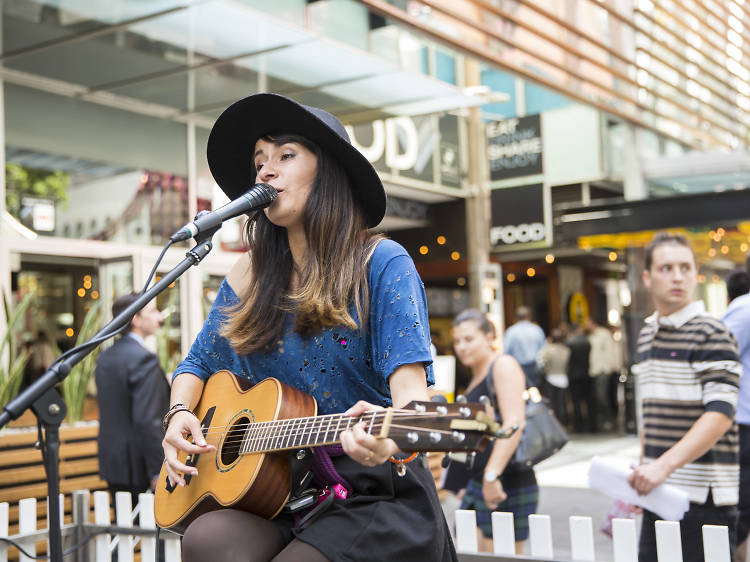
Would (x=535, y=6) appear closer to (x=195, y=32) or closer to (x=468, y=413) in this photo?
(x=195, y=32)

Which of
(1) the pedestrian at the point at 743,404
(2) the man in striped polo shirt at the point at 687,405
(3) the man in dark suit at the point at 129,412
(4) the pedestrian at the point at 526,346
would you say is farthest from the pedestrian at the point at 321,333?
(4) the pedestrian at the point at 526,346

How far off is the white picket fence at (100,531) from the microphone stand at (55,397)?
4.61 feet

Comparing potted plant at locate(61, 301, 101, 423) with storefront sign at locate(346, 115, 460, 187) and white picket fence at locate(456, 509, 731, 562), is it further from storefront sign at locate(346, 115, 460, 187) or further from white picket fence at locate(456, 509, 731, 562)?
storefront sign at locate(346, 115, 460, 187)

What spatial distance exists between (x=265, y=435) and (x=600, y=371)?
1264 centimetres

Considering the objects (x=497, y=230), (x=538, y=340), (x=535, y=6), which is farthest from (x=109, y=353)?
(x=497, y=230)

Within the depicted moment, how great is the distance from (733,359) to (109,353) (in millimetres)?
3800

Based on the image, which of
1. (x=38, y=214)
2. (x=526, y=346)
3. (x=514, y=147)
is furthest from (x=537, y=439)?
(x=514, y=147)

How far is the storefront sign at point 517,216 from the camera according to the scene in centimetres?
1496

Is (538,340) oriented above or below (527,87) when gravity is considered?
below

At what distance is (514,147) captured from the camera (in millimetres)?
15508

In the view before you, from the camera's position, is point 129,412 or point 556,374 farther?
point 556,374

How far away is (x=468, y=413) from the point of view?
158cm

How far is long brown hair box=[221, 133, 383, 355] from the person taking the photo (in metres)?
1.97

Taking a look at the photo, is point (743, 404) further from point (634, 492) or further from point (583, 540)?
point (583, 540)
